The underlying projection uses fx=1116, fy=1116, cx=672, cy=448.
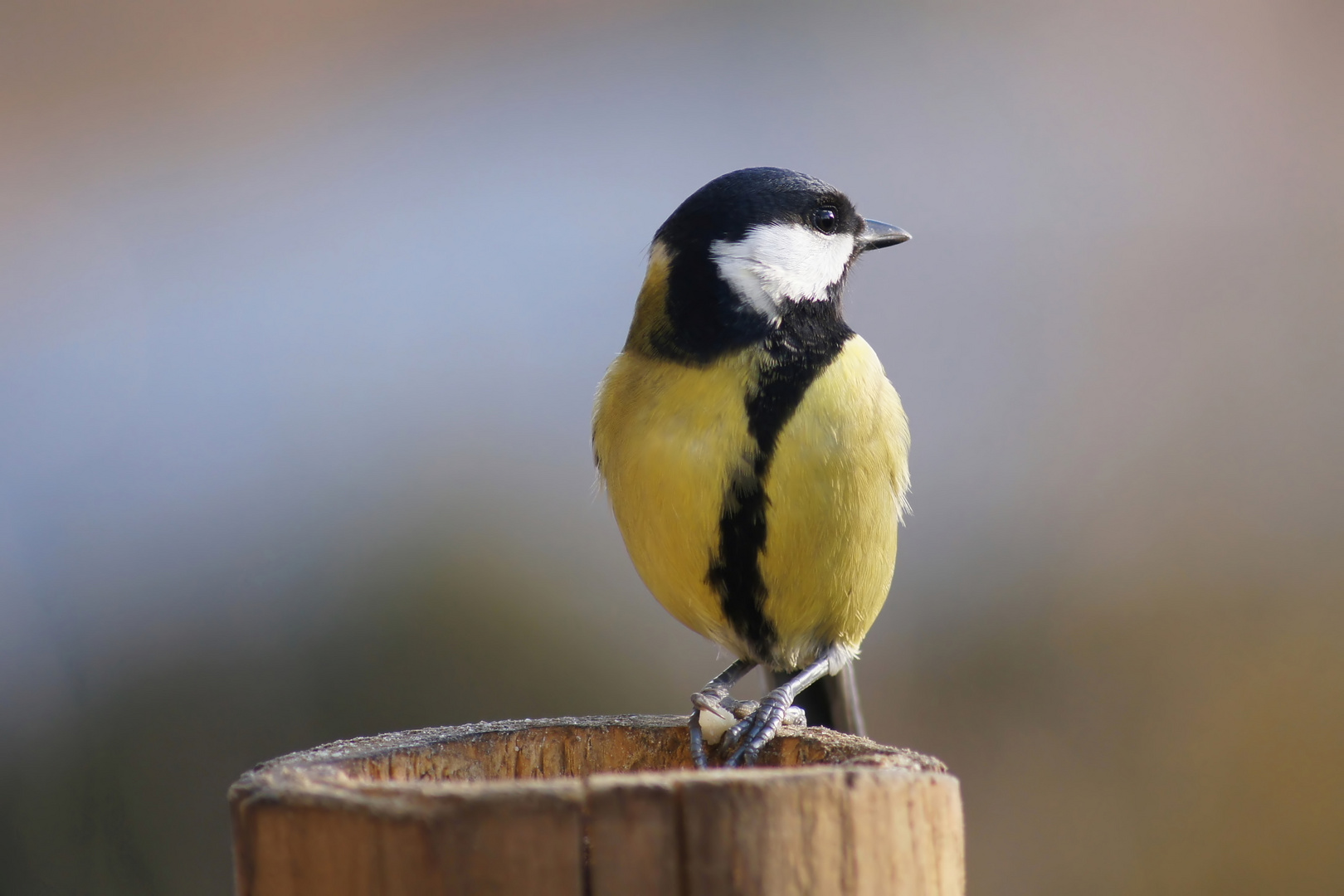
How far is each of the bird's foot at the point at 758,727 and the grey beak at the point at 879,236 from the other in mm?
1039

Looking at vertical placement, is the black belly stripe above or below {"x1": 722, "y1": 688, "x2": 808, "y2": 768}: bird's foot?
above

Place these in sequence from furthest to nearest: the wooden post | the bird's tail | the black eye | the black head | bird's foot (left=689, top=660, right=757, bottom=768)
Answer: the bird's tail, the black eye, the black head, bird's foot (left=689, top=660, right=757, bottom=768), the wooden post

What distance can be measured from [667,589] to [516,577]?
1961 millimetres

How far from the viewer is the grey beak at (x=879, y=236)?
99.6 inches

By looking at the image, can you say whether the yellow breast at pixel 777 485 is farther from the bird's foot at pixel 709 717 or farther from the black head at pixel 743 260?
the bird's foot at pixel 709 717

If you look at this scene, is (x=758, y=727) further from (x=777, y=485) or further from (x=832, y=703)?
(x=832, y=703)

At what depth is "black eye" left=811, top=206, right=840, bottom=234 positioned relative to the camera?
2.38 m

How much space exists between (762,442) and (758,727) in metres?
0.51

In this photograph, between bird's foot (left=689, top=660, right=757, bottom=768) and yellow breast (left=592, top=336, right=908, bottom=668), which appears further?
yellow breast (left=592, top=336, right=908, bottom=668)

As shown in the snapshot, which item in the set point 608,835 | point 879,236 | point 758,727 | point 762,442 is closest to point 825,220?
point 879,236

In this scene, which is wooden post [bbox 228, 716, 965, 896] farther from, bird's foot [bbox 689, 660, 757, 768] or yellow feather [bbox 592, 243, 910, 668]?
yellow feather [bbox 592, 243, 910, 668]

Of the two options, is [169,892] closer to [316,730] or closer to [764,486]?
[316,730]

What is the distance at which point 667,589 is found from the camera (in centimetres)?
227

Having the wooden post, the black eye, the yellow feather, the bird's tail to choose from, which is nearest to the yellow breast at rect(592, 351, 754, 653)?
the yellow feather
